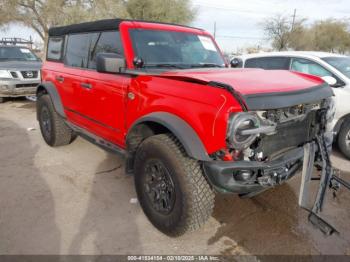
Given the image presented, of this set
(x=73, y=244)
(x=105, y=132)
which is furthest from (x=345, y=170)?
(x=73, y=244)

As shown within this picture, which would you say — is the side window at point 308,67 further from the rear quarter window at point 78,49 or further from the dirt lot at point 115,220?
the rear quarter window at point 78,49

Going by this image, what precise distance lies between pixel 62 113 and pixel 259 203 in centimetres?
307

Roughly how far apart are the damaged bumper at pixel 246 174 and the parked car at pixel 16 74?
26.3ft

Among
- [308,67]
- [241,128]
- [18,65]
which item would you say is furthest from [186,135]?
[18,65]

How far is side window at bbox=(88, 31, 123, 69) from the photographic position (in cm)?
332

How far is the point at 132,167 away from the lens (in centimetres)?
310

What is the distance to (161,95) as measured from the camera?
8.68 ft

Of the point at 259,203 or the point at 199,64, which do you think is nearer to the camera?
the point at 259,203

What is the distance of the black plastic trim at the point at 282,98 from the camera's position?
2.17m

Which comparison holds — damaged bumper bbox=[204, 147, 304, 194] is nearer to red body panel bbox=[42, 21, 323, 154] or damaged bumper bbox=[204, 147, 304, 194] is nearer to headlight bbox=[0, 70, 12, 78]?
red body panel bbox=[42, 21, 323, 154]

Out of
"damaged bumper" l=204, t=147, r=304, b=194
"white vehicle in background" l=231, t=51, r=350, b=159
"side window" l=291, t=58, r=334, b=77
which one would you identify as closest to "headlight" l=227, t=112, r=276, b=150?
"damaged bumper" l=204, t=147, r=304, b=194

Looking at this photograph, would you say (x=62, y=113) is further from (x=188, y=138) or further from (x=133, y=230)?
(x=188, y=138)

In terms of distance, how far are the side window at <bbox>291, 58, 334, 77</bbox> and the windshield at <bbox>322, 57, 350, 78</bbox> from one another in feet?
0.55

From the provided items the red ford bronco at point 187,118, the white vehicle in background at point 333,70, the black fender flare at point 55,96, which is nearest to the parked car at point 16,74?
the black fender flare at point 55,96
